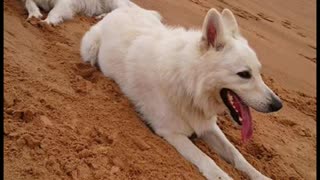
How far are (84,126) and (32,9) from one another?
2558 millimetres

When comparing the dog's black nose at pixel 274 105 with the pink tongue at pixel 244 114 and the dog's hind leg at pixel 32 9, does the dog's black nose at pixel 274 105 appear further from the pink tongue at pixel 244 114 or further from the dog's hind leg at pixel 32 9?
the dog's hind leg at pixel 32 9

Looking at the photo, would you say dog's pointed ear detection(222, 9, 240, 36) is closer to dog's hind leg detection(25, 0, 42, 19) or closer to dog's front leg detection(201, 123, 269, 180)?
dog's front leg detection(201, 123, 269, 180)

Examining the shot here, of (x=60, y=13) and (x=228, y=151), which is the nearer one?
(x=228, y=151)

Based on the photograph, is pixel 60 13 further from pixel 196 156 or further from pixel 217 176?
→ pixel 217 176

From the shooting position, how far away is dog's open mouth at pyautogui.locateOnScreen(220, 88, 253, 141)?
11.6 ft

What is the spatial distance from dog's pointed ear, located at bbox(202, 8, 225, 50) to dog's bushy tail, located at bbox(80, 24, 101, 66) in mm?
1406

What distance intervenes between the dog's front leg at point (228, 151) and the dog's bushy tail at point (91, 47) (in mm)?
1348

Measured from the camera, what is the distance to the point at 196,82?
11.6 feet

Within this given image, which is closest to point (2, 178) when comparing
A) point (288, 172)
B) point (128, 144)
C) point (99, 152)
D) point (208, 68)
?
point (99, 152)

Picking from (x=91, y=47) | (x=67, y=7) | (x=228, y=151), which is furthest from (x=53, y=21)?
(x=228, y=151)

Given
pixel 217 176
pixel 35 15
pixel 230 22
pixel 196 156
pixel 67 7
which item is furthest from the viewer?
pixel 67 7

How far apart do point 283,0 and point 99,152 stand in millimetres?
10368

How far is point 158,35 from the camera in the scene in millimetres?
4090

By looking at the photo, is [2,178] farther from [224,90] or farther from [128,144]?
[224,90]
